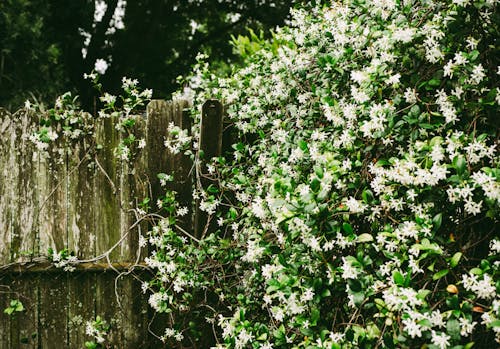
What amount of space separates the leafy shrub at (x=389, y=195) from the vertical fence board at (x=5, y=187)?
0.94 m

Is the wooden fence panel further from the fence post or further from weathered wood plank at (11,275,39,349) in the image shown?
the fence post

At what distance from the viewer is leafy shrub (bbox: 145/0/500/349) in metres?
1.46

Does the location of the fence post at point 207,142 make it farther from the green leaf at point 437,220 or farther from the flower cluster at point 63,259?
the green leaf at point 437,220

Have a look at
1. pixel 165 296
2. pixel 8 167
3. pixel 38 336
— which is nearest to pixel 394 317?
pixel 165 296

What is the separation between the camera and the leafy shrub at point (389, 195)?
4.80ft

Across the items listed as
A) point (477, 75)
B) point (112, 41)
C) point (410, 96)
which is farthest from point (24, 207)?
point (112, 41)

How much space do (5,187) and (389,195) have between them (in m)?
2.04

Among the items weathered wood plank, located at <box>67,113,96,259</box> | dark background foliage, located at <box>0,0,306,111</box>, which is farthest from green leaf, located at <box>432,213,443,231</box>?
dark background foliage, located at <box>0,0,306,111</box>

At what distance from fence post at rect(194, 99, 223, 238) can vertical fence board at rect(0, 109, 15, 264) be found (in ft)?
3.34

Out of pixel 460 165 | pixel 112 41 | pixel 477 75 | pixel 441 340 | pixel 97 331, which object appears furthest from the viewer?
pixel 112 41

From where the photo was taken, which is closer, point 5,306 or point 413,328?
point 413,328

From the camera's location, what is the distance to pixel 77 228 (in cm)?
258

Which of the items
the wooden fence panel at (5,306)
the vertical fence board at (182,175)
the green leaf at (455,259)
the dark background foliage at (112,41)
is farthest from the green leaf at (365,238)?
the dark background foliage at (112,41)

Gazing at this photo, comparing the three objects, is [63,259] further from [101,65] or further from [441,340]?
[101,65]
